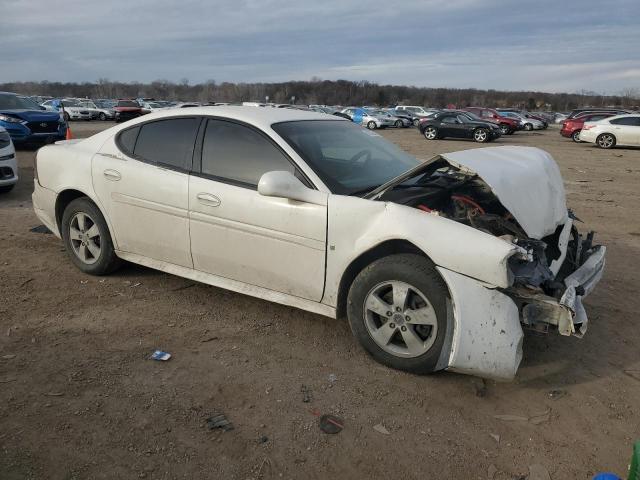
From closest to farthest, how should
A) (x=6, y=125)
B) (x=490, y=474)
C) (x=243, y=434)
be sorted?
(x=490, y=474) < (x=243, y=434) < (x=6, y=125)

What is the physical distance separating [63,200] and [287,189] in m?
2.65

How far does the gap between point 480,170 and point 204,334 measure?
7.26 feet

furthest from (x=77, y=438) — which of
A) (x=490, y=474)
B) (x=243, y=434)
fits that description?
(x=490, y=474)

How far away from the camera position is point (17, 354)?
349 centimetres

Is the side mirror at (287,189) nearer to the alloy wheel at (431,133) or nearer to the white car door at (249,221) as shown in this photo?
the white car door at (249,221)

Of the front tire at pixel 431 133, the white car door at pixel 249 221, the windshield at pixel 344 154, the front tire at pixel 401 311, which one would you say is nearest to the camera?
the front tire at pixel 401 311

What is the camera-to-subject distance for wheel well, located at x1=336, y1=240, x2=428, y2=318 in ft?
11.0

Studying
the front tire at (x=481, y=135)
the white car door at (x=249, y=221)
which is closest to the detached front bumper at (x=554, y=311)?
the white car door at (x=249, y=221)

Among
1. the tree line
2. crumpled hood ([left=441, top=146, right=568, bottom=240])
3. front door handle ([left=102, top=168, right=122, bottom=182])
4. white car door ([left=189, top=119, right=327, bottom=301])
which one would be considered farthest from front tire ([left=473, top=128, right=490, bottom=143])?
the tree line

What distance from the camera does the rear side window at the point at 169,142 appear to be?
4164 millimetres

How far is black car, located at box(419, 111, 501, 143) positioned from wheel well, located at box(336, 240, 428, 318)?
75.9 feet

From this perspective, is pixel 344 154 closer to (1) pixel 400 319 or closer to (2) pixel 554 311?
(1) pixel 400 319

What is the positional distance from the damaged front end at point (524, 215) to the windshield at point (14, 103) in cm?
1489

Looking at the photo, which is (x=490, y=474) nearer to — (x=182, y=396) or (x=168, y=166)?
(x=182, y=396)
